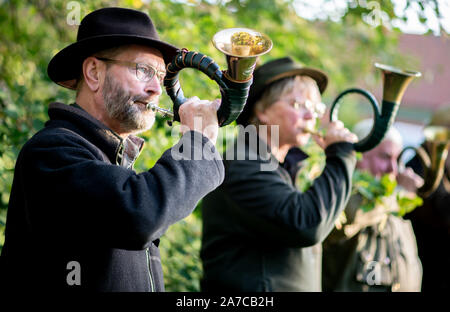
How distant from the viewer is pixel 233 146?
128 inches

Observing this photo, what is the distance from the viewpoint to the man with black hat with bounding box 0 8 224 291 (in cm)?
176

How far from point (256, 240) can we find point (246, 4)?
12.5ft

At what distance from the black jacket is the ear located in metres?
0.19

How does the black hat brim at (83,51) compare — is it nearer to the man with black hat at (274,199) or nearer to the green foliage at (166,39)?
the green foliage at (166,39)

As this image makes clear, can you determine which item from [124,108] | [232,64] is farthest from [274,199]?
[232,64]

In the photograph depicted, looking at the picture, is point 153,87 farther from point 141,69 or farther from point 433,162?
point 433,162

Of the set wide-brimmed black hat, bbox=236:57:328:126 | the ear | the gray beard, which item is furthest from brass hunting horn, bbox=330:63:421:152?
the ear

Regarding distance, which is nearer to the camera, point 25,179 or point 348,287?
point 25,179

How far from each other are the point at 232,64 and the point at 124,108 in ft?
1.79

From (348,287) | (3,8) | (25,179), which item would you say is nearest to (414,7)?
(348,287)
